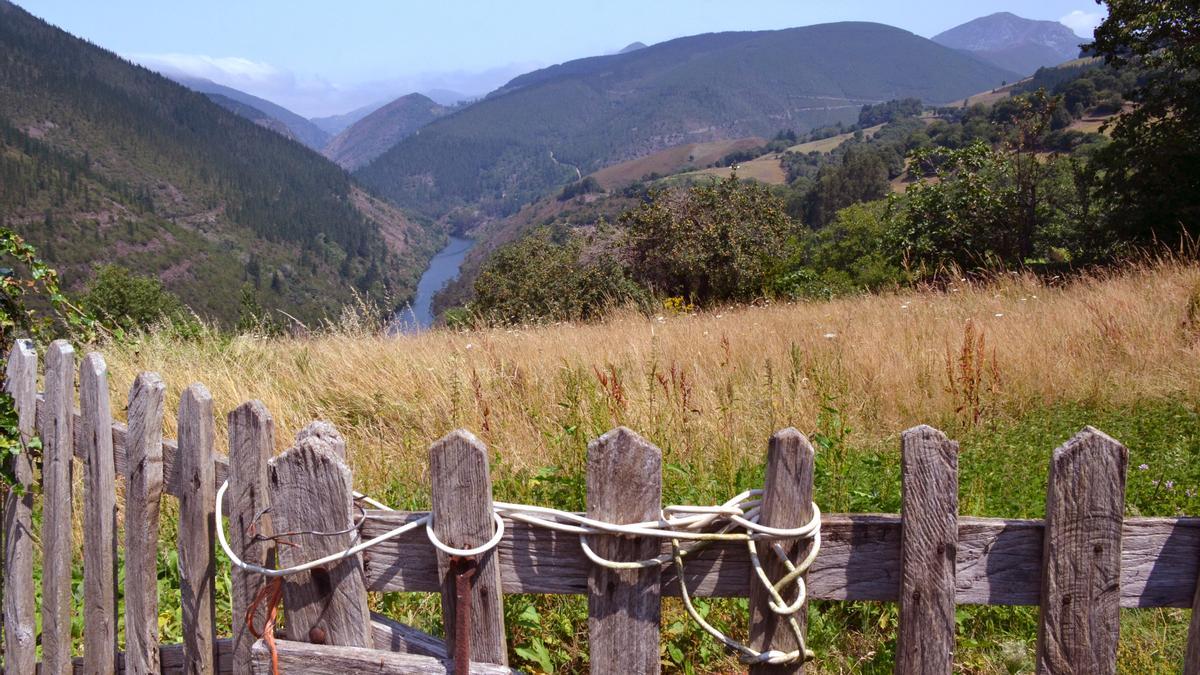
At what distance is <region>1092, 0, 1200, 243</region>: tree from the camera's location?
11797 mm

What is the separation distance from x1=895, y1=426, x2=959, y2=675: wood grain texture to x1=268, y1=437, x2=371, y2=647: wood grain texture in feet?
3.26

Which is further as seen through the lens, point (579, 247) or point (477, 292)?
point (477, 292)

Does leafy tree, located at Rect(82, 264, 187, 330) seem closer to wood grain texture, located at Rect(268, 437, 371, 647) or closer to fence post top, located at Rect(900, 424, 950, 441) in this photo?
wood grain texture, located at Rect(268, 437, 371, 647)

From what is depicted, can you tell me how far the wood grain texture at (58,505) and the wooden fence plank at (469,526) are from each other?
1.48 meters

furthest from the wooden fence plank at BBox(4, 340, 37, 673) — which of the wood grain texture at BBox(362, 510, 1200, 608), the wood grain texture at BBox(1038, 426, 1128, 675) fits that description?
the wood grain texture at BBox(1038, 426, 1128, 675)

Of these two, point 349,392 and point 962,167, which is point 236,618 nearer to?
point 349,392

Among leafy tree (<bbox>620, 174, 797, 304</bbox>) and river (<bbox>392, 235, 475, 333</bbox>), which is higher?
leafy tree (<bbox>620, 174, 797, 304</bbox>)

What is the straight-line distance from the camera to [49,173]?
97.5 m

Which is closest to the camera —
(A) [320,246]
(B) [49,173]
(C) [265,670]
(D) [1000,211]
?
(C) [265,670]

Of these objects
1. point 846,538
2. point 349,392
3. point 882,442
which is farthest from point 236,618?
point 349,392

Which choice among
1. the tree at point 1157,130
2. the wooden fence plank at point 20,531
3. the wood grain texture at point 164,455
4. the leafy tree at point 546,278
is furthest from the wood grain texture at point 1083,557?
the leafy tree at point 546,278

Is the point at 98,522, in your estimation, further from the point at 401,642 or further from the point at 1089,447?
the point at 1089,447

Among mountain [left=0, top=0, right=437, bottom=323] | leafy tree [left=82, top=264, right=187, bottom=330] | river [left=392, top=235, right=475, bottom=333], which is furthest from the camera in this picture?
river [left=392, top=235, right=475, bottom=333]

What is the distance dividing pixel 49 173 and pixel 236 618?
119 m
